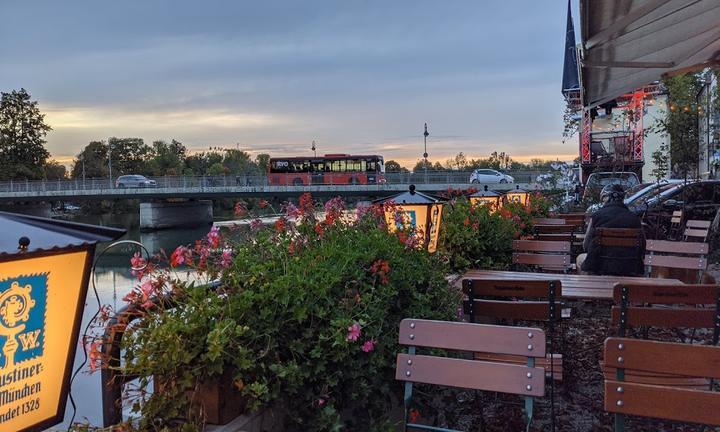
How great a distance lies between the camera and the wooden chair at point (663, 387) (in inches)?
80.9

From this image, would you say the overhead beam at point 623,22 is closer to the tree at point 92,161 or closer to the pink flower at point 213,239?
the pink flower at point 213,239

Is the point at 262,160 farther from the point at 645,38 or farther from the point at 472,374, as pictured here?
the point at 472,374

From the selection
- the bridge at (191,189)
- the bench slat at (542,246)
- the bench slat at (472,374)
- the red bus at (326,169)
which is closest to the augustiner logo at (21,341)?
the bench slat at (472,374)

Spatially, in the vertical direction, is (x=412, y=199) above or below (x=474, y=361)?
above

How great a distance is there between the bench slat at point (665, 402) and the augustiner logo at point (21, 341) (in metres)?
1.82

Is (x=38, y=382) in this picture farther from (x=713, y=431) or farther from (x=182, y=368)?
(x=713, y=431)

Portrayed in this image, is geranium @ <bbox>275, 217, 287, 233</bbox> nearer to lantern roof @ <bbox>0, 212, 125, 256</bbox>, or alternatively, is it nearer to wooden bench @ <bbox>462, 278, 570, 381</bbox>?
wooden bench @ <bbox>462, 278, 570, 381</bbox>

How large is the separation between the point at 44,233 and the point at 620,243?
197 inches

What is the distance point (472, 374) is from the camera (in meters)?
2.40

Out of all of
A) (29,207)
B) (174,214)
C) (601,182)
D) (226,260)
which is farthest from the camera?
(29,207)

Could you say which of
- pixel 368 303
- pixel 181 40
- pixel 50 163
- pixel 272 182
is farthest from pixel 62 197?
pixel 368 303

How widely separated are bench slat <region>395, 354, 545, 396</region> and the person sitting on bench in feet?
11.9

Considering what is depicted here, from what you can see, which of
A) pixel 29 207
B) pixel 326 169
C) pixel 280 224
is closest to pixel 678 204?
pixel 280 224

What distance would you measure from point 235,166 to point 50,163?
97.1 feet
